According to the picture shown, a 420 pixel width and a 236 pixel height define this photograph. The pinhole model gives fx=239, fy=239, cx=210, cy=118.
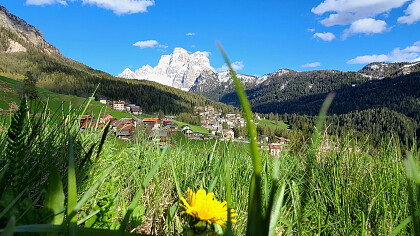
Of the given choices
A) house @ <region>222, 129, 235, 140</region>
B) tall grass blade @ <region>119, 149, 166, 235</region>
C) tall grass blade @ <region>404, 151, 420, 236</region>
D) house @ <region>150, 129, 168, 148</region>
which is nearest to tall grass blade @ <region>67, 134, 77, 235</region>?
tall grass blade @ <region>119, 149, 166, 235</region>

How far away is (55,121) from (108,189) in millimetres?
667

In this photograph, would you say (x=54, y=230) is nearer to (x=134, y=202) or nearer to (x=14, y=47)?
(x=134, y=202)

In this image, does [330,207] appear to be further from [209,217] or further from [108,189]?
[108,189]

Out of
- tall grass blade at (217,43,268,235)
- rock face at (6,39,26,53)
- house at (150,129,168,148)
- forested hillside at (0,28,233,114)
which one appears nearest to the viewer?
tall grass blade at (217,43,268,235)

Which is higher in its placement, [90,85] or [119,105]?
[90,85]

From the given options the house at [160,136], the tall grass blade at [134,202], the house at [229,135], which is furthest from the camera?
the house at [160,136]

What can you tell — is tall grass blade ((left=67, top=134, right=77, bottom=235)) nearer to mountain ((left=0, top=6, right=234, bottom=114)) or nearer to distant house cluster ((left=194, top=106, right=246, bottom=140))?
distant house cluster ((left=194, top=106, right=246, bottom=140))

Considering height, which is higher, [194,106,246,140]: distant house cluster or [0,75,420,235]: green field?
[194,106,246,140]: distant house cluster

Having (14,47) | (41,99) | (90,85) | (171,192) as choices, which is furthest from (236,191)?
(14,47)

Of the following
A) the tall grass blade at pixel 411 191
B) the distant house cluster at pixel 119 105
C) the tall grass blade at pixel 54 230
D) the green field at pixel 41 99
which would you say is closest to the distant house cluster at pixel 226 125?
the tall grass blade at pixel 411 191

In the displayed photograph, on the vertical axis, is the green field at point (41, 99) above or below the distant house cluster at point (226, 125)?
above

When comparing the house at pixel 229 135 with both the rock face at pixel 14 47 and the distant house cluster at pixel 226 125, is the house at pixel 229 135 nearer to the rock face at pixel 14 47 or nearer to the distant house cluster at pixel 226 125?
the distant house cluster at pixel 226 125

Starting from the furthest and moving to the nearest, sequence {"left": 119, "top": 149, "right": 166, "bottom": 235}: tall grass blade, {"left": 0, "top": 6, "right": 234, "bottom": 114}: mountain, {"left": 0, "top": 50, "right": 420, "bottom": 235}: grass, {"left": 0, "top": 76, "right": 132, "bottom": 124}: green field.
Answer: {"left": 0, "top": 6, "right": 234, "bottom": 114}: mountain < {"left": 0, "top": 76, "right": 132, "bottom": 124}: green field < {"left": 0, "top": 50, "right": 420, "bottom": 235}: grass < {"left": 119, "top": 149, "right": 166, "bottom": 235}: tall grass blade

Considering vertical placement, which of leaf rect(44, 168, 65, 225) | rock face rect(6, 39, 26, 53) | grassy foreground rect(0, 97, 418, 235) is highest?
rock face rect(6, 39, 26, 53)
